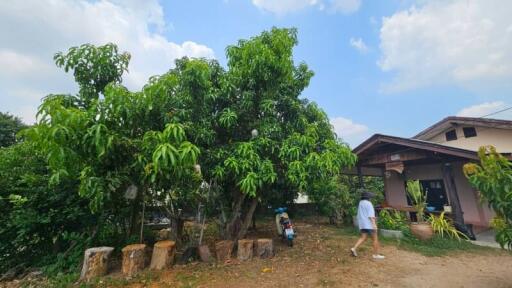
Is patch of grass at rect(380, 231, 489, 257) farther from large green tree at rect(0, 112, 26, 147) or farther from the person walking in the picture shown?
large green tree at rect(0, 112, 26, 147)

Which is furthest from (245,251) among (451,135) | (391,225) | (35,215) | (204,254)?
(451,135)

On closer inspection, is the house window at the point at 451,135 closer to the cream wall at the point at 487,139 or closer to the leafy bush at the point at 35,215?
the cream wall at the point at 487,139

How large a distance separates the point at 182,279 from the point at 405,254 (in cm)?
496

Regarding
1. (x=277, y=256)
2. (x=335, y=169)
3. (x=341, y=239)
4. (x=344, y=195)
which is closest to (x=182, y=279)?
(x=277, y=256)

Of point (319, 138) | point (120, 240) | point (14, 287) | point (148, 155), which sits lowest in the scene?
point (14, 287)

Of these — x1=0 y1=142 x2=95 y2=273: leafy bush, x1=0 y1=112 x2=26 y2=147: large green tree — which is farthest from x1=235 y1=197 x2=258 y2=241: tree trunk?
x1=0 y1=112 x2=26 y2=147: large green tree

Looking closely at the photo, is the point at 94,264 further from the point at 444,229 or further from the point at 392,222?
the point at 444,229

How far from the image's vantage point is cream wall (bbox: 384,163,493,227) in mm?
9164

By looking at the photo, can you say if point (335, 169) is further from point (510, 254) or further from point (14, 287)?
point (14, 287)

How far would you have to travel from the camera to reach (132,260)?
490cm

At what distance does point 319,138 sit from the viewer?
21.5ft

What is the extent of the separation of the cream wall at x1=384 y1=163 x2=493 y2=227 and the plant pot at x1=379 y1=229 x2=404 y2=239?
264 cm

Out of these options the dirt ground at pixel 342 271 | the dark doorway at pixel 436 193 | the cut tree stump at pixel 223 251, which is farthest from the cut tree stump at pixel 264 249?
the dark doorway at pixel 436 193

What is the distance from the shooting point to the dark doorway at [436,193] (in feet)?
33.3
